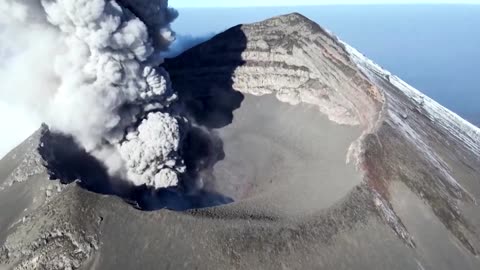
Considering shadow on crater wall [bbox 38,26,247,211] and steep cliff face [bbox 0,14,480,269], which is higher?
steep cliff face [bbox 0,14,480,269]

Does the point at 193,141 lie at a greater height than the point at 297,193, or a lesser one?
lesser

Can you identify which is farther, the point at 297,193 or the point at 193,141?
the point at 193,141

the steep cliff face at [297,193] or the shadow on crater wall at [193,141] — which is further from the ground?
the steep cliff face at [297,193]

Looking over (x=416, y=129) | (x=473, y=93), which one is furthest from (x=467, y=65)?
(x=416, y=129)

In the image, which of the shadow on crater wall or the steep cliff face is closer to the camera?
the steep cliff face

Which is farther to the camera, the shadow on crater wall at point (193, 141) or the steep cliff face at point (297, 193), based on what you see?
the shadow on crater wall at point (193, 141)
